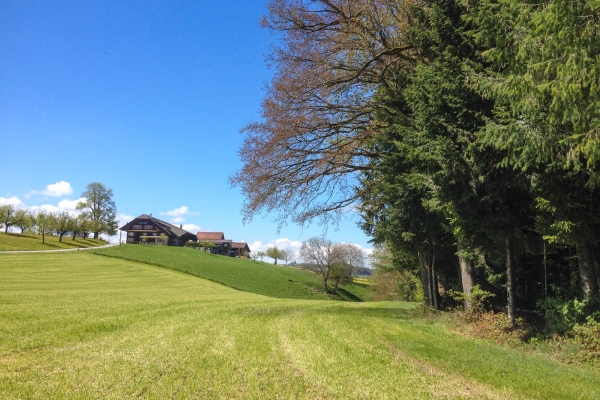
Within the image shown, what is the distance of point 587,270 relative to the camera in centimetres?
846

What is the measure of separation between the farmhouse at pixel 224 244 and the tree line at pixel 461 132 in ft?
343

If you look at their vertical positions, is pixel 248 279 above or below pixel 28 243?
below

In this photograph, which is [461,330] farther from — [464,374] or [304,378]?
[304,378]

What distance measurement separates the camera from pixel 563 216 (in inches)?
313

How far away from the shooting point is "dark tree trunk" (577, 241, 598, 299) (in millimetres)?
8336

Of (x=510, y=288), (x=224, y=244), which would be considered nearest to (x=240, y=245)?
(x=224, y=244)

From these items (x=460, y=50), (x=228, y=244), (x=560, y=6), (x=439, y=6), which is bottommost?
(x=228, y=244)

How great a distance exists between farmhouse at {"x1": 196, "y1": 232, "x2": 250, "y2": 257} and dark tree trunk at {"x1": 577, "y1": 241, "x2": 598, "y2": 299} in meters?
115

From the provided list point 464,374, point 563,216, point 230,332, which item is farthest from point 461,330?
point 230,332

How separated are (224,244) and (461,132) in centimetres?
11571

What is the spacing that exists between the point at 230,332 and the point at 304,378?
3.88 metres

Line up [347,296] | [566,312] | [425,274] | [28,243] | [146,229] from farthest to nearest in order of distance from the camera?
[146,229]
[28,243]
[347,296]
[425,274]
[566,312]

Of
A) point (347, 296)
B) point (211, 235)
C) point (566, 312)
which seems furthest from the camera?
point (211, 235)

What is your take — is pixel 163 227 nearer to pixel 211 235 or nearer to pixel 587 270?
pixel 211 235
